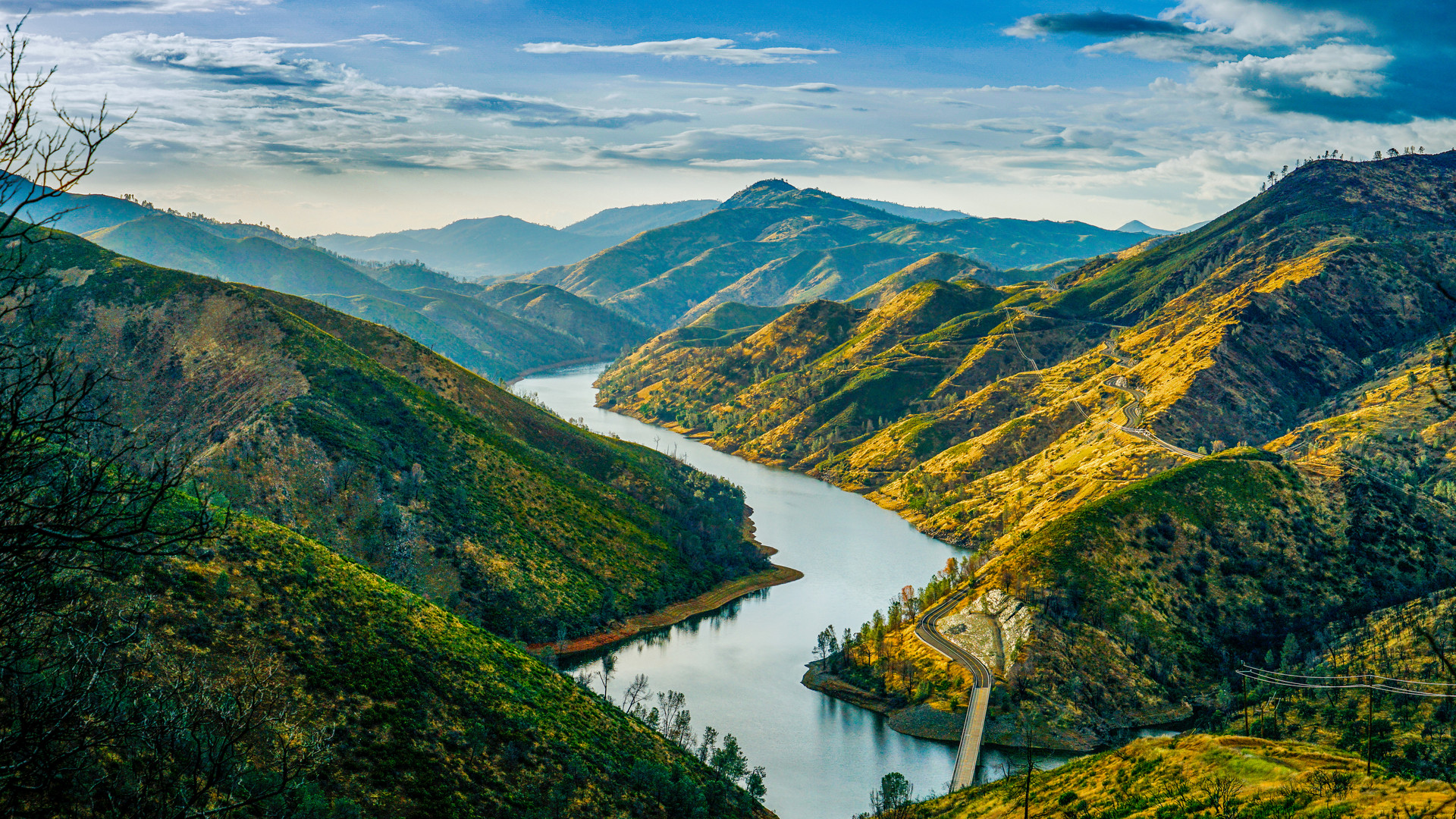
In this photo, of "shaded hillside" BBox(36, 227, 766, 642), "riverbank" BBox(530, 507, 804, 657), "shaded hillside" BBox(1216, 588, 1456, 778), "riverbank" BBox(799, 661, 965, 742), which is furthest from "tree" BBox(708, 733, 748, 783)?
"shaded hillside" BBox(1216, 588, 1456, 778)

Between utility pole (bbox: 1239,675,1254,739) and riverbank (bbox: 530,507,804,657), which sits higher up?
A: utility pole (bbox: 1239,675,1254,739)

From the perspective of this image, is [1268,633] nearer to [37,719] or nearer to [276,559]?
[276,559]

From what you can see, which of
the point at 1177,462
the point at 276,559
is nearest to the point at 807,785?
the point at 276,559

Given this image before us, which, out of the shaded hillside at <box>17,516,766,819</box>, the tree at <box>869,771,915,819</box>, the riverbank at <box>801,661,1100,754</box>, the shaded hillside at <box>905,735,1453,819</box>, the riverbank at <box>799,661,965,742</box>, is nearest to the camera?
the shaded hillside at <box>905,735,1453,819</box>

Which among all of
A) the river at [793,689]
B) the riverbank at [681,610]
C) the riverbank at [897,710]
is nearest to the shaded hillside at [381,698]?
the river at [793,689]

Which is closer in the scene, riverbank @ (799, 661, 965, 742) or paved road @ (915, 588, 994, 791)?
paved road @ (915, 588, 994, 791)

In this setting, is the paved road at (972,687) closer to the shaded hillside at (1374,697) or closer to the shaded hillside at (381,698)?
the shaded hillside at (1374,697)

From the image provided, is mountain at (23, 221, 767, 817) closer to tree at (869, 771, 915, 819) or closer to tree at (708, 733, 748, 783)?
tree at (708, 733, 748, 783)

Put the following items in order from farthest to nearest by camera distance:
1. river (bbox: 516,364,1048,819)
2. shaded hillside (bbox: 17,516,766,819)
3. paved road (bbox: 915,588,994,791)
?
paved road (bbox: 915,588,994,791), river (bbox: 516,364,1048,819), shaded hillside (bbox: 17,516,766,819)
